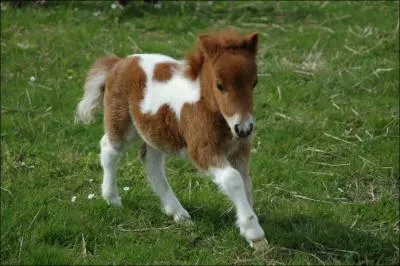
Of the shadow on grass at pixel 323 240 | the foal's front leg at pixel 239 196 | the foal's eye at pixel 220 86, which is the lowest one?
the shadow on grass at pixel 323 240

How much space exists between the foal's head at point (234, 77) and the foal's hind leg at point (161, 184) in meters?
1.11

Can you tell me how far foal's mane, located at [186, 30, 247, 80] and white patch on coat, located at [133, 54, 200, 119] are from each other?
100 mm

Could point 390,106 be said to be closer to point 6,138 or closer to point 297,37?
point 297,37

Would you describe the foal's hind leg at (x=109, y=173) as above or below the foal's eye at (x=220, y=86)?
below

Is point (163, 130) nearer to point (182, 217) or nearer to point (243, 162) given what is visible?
point (243, 162)

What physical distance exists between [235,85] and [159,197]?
146 centimetres

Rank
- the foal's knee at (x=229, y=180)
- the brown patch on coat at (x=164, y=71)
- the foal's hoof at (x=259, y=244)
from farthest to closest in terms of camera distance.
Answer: the brown patch on coat at (x=164, y=71), the foal's hoof at (x=259, y=244), the foal's knee at (x=229, y=180)

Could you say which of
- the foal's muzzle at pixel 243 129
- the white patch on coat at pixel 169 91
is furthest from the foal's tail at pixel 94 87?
the foal's muzzle at pixel 243 129

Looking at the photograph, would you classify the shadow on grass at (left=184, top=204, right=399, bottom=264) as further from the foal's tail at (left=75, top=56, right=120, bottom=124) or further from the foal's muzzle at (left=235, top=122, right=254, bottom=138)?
the foal's tail at (left=75, top=56, right=120, bottom=124)

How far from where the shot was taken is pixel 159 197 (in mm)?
5852

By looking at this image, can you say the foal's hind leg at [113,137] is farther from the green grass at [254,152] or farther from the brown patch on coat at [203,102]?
the green grass at [254,152]

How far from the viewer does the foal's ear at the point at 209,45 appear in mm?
4871

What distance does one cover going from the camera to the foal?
4758 mm

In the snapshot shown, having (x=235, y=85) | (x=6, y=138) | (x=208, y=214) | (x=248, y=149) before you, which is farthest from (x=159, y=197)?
(x=6, y=138)
